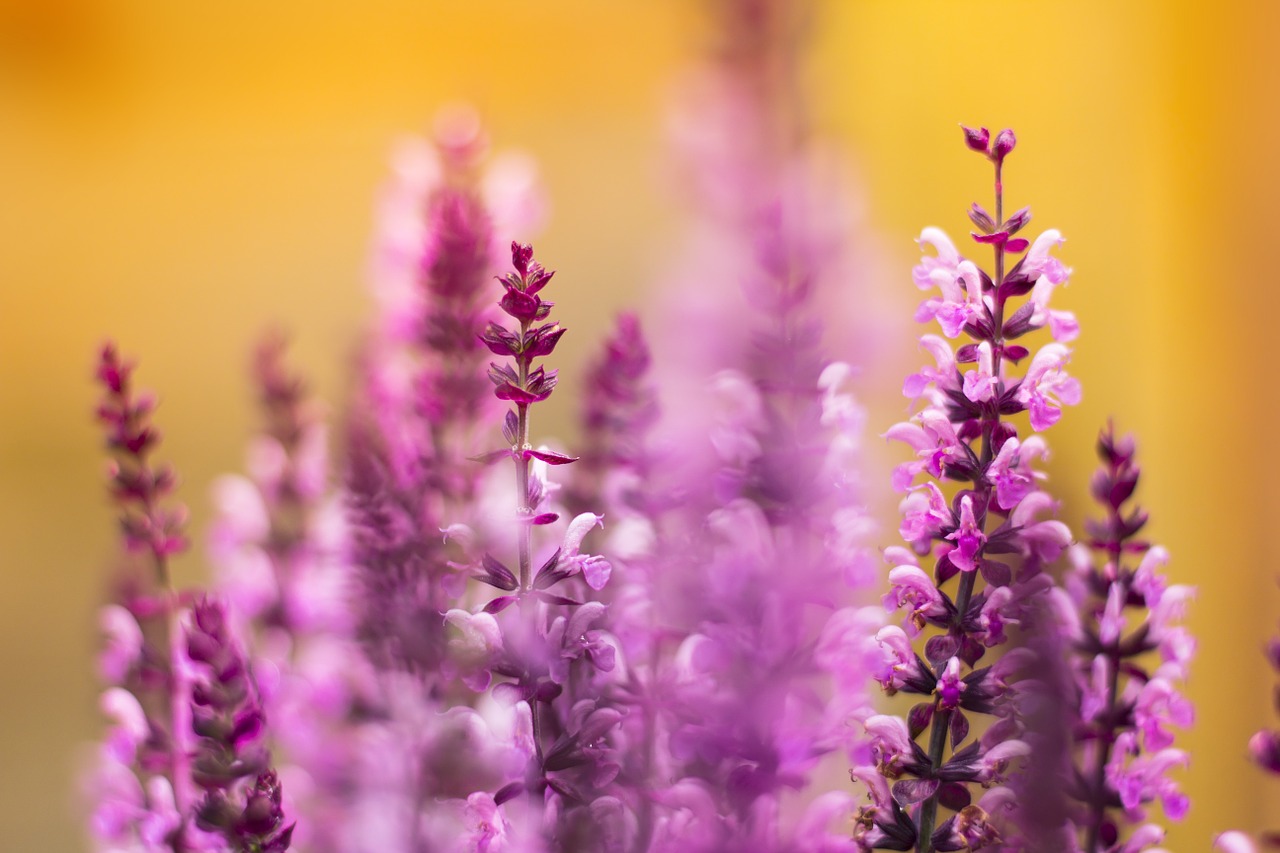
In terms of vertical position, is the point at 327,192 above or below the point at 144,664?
above

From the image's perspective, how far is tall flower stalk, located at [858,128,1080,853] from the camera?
0.36 metres

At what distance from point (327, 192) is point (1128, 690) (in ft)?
4.10

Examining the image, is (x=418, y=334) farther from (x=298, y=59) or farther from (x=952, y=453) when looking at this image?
(x=298, y=59)

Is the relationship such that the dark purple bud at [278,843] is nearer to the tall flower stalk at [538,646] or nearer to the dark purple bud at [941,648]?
the tall flower stalk at [538,646]

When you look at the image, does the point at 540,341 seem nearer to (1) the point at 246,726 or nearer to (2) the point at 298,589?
(1) the point at 246,726

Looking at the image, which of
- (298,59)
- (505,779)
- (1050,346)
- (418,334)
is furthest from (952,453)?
(298,59)

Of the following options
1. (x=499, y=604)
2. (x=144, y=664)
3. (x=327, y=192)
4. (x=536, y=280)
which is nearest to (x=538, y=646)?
(x=499, y=604)

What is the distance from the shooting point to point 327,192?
141 centimetres

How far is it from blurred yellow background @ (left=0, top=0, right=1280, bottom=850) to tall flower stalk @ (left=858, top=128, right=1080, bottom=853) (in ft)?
2.26

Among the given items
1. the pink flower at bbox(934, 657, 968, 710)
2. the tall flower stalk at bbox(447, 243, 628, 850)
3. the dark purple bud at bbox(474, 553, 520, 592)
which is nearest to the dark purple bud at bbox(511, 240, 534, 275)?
the tall flower stalk at bbox(447, 243, 628, 850)

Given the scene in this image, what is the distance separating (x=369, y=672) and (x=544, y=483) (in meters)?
0.15

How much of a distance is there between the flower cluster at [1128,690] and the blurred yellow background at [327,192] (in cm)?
68

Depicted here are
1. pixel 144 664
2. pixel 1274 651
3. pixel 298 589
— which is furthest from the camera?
pixel 298 589

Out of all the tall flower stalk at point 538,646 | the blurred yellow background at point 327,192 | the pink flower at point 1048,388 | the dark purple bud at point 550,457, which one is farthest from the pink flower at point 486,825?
the blurred yellow background at point 327,192
